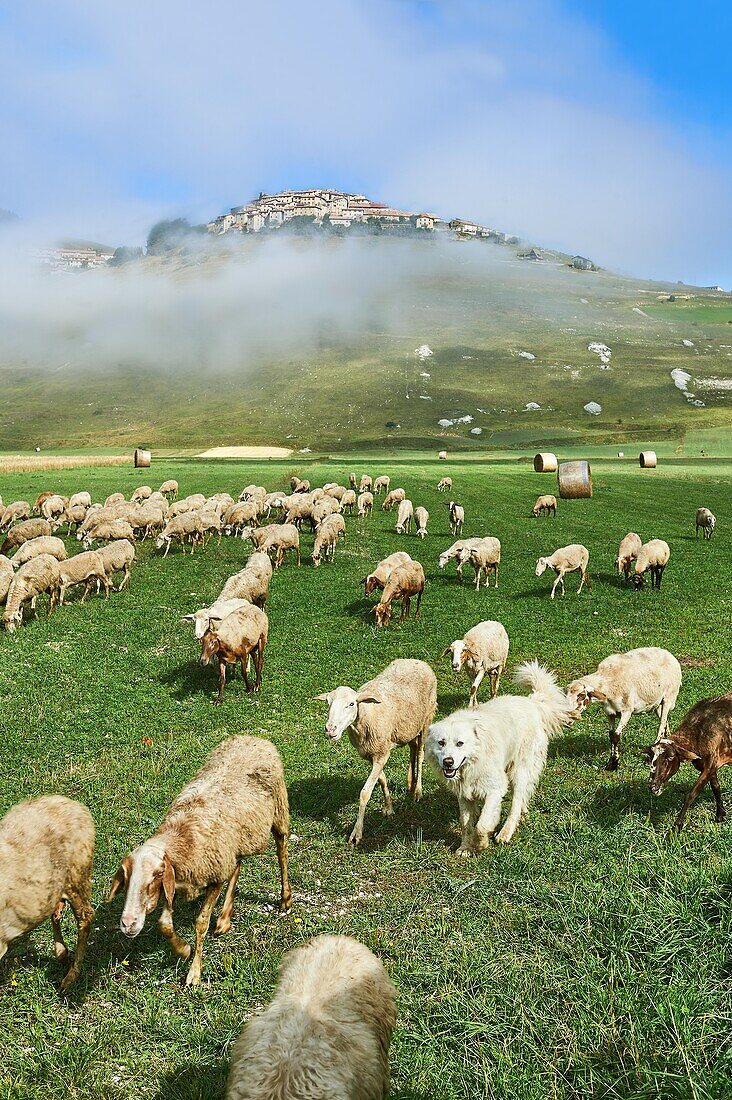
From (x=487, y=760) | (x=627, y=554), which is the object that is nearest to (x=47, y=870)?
(x=487, y=760)

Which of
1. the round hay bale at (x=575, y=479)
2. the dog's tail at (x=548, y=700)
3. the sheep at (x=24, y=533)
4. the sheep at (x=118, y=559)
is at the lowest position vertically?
the dog's tail at (x=548, y=700)

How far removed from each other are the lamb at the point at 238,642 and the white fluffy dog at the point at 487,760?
22.9 ft

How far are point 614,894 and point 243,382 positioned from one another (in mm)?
151307

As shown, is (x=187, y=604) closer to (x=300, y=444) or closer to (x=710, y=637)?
(x=710, y=637)

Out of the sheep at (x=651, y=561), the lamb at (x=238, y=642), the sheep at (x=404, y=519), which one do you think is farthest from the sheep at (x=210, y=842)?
the sheep at (x=404, y=519)

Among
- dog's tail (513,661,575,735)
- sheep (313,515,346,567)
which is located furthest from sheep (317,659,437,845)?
sheep (313,515,346,567)

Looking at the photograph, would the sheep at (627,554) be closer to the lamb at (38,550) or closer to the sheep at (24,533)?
the lamb at (38,550)

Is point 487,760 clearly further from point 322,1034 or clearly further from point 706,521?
point 706,521

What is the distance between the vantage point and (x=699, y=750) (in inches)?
360

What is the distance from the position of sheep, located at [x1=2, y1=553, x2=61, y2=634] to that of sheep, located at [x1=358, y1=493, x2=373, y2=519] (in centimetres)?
1869

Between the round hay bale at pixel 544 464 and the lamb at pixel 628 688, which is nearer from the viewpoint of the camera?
the lamb at pixel 628 688

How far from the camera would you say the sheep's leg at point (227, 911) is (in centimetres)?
727

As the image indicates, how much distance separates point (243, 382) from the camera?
489 feet

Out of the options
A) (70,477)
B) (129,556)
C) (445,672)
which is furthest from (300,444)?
(445,672)
